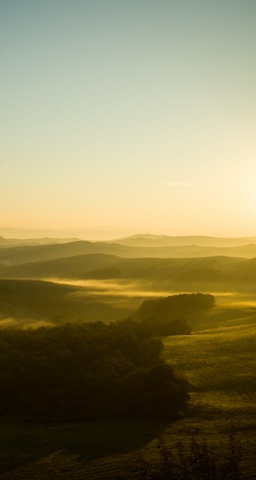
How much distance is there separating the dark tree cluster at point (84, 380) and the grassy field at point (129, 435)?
6.08 ft

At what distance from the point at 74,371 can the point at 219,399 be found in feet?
37.7

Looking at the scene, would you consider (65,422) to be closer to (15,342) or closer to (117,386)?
(117,386)

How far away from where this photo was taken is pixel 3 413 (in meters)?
32.8

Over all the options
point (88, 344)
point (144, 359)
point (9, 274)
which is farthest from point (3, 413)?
point (9, 274)

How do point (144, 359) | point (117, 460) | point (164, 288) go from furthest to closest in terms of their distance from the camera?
point (164, 288) < point (144, 359) < point (117, 460)

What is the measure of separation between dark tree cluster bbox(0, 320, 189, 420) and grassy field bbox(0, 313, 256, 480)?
6.08 ft

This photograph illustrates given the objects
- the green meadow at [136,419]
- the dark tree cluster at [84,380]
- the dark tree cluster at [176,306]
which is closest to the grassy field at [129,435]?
the green meadow at [136,419]

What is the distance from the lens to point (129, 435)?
28.3 m

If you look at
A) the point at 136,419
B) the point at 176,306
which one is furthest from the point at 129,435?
the point at 176,306

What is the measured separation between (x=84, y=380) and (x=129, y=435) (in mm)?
8076

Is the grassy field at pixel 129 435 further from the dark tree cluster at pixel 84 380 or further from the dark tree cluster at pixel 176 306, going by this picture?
the dark tree cluster at pixel 176 306

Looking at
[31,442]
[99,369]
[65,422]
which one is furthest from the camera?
[99,369]

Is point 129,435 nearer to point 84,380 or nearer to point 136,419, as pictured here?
point 136,419

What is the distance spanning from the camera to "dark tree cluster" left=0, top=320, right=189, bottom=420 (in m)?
33.0
